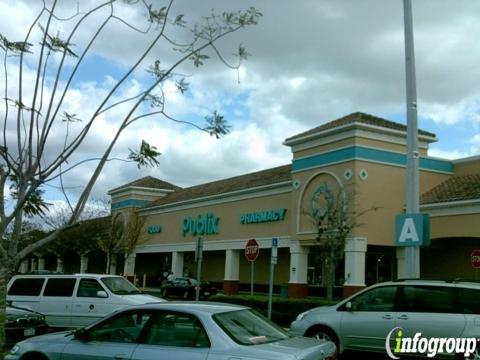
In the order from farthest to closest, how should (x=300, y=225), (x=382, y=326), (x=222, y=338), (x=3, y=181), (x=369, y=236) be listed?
(x=300, y=225)
(x=369, y=236)
(x=382, y=326)
(x=3, y=181)
(x=222, y=338)

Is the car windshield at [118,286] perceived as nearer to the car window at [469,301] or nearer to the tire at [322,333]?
the tire at [322,333]

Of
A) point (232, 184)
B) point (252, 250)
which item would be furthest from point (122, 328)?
point (232, 184)

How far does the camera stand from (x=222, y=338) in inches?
280

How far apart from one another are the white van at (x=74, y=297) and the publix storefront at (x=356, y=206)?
1483cm

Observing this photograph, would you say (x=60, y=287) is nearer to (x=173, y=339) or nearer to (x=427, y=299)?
(x=427, y=299)

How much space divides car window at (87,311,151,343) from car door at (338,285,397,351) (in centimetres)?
536

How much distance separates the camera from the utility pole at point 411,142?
12930 mm

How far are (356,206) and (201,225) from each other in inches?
652

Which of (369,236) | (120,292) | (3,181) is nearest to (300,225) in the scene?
(369,236)

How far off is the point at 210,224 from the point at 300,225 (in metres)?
11.3

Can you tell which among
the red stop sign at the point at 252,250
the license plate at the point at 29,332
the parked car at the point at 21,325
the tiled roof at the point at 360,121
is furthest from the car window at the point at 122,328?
the tiled roof at the point at 360,121

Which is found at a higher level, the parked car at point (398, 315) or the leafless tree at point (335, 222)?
the leafless tree at point (335, 222)

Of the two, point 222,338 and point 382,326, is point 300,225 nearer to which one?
point 382,326

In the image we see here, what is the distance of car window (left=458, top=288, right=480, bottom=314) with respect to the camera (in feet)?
35.8
